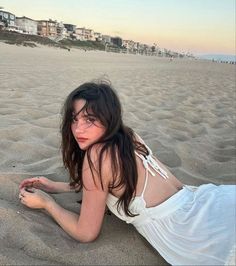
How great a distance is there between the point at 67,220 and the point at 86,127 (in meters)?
0.48

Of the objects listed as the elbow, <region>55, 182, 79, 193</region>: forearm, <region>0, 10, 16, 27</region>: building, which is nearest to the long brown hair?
the elbow

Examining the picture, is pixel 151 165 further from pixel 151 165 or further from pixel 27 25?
pixel 27 25

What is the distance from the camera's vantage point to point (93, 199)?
1.75m

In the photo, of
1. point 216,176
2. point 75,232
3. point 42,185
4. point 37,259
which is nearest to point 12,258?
point 37,259

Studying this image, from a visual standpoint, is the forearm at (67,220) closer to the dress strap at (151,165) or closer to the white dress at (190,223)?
the white dress at (190,223)

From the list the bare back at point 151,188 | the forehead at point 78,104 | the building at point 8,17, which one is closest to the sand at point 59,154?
the bare back at point 151,188

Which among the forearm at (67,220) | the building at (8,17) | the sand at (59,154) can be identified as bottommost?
the building at (8,17)

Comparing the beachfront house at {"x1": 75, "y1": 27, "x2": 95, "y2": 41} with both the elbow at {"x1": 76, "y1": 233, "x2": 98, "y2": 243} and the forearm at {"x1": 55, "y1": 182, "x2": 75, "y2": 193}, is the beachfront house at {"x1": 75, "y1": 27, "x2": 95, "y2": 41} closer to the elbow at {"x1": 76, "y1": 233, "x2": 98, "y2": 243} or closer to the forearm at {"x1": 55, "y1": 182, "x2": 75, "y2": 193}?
the forearm at {"x1": 55, "y1": 182, "x2": 75, "y2": 193}

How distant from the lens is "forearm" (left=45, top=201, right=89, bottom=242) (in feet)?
6.02

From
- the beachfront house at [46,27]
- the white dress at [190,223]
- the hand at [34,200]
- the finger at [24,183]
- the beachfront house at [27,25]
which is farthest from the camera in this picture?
the beachfront house at [46,27]

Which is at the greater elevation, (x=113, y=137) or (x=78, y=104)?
(x=78, y=104)

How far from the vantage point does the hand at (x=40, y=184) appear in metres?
2.22

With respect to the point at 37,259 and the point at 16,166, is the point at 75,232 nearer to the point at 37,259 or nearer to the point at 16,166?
the point at 37,259

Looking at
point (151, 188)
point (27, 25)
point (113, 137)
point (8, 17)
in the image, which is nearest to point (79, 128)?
point (113, 137)
